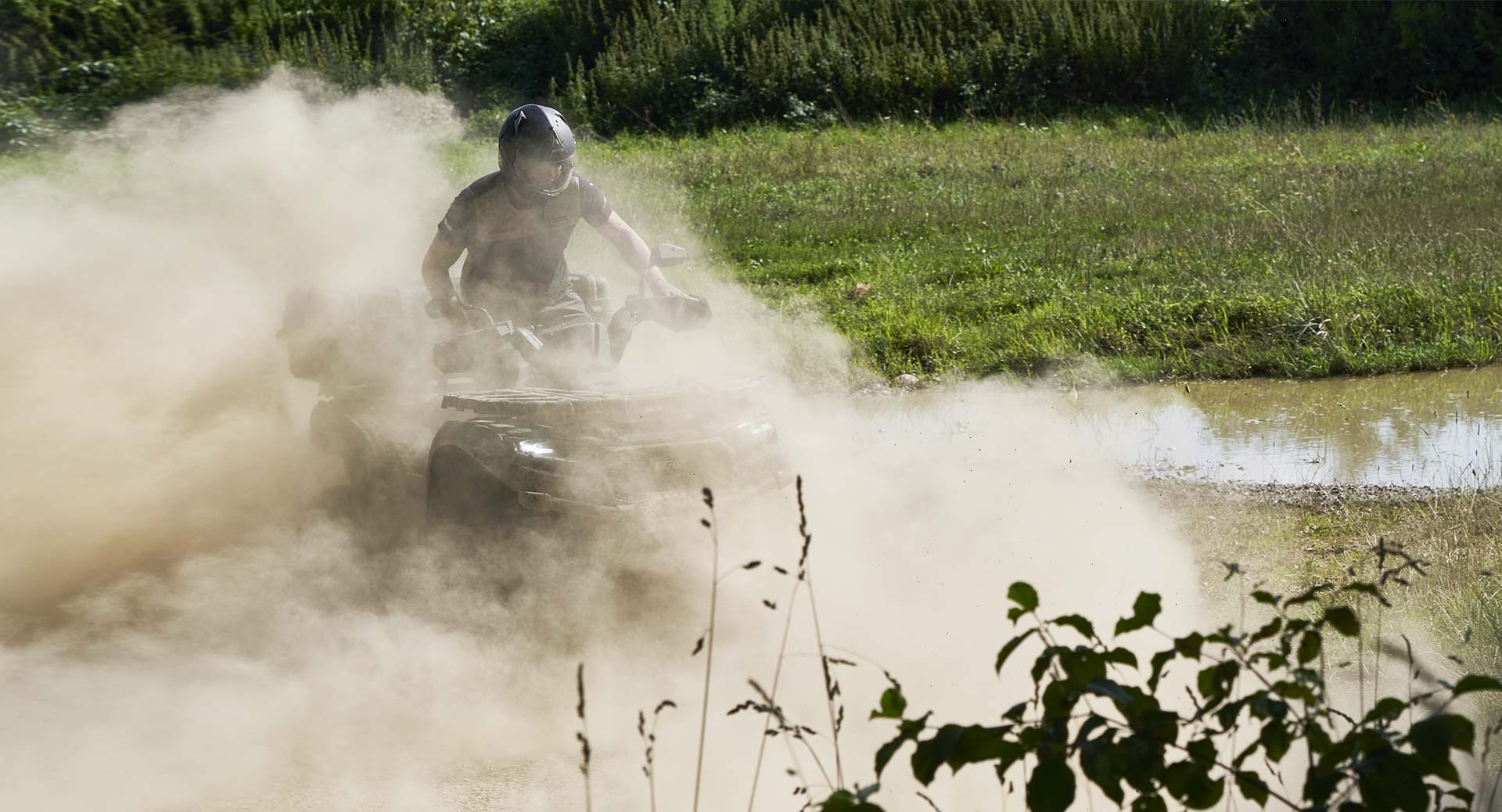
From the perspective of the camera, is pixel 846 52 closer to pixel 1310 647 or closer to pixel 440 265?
pixel 440 265

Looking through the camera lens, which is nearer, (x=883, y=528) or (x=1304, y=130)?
(x=883, y=528)

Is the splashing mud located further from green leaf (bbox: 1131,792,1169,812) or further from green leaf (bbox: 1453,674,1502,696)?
green leaf (bbox: 1453,674,1502,696)

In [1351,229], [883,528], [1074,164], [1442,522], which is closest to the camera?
[1442,522]

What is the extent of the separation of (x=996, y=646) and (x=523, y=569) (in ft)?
5.75

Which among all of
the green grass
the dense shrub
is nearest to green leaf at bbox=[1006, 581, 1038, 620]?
the green grass

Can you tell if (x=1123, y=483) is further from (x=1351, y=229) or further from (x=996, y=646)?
(x=1351, y=229)

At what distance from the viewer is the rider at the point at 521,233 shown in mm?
5922

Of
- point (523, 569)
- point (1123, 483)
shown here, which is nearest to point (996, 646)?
point (523, 569)

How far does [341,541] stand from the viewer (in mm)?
6164

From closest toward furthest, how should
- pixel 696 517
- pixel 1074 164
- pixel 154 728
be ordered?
pixel 154 728 → pixel 696 517 → pixel 1074 164

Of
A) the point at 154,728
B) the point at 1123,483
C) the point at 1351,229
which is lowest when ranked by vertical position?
the point at 1351,229

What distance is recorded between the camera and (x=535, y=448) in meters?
5.10

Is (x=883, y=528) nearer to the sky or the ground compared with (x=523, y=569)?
nearer to the ground

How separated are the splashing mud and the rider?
3.39 ft
